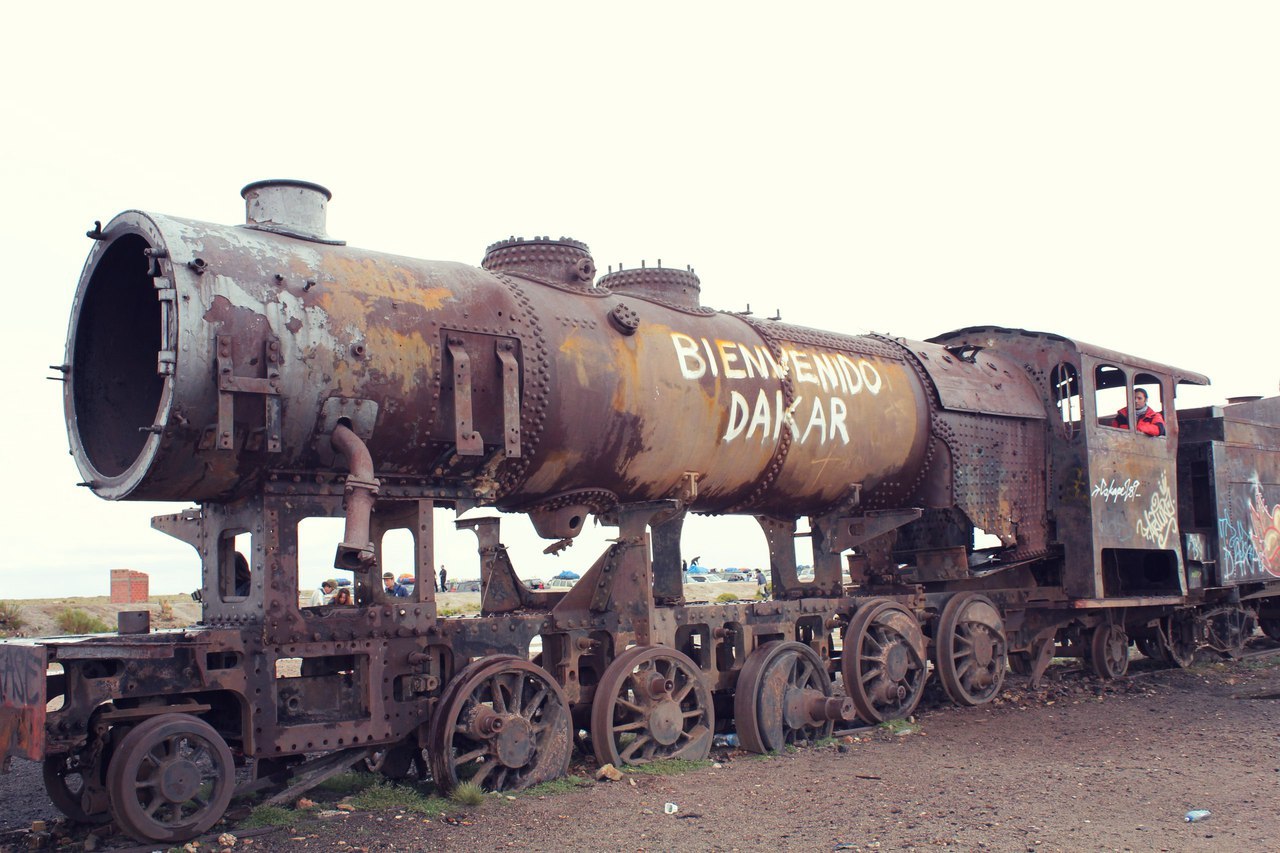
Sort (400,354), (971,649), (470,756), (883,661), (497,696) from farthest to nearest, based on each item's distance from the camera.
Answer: (971,649)
(883,661)
(497,696)
(400,354)
(470,756)

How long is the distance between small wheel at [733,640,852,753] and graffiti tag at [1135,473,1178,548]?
4707 millimetres

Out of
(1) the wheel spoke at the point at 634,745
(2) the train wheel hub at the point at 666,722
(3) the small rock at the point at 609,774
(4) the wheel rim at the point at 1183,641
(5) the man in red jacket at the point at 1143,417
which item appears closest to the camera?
(3) the small rock at the point at 609,774

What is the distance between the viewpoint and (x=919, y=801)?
6.86 m

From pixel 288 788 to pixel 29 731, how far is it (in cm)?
157

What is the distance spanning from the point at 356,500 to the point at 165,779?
5.58 ft

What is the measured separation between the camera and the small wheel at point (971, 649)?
10453mm

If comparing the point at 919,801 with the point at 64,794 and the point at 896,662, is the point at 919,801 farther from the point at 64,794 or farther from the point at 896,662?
the point at 64,794

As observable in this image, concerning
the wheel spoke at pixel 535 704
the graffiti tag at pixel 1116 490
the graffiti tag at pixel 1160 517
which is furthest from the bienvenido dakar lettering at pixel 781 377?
the graffiti tag at pixel 1160 517

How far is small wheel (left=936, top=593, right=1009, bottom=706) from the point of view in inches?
412

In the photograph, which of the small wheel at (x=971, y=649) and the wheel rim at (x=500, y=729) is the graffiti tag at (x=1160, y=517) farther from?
the wheel rim at (x=500, y=729)

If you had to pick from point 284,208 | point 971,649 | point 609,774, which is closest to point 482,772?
point 609,774

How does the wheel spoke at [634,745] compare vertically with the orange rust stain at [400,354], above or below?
below

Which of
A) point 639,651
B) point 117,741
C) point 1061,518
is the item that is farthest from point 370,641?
point 1061,518

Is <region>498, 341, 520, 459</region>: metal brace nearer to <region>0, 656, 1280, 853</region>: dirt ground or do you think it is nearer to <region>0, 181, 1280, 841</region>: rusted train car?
<region>0, 181, 1280, 841</region>: rusted train car
